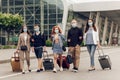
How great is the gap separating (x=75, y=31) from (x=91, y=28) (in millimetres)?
615

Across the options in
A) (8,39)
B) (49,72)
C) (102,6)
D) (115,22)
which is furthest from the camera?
(115,22)

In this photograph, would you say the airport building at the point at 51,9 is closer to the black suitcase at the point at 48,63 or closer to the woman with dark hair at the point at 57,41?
the black suitcase at the point at 48,63

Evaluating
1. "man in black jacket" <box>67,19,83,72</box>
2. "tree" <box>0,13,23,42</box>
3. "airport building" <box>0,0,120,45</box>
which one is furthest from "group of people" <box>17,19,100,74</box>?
"airport building" <box>0,0,120,45</box>

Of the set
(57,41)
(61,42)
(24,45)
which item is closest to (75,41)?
(61,42)

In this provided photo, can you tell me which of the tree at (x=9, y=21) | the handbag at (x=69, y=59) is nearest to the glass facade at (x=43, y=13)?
the tree at (x=9, y=21)

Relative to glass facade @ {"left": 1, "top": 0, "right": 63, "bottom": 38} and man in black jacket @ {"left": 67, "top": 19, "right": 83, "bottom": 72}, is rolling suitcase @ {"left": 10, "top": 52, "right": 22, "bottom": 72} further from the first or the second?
glass facade @ {"left": 1, "top": 0, "right": 63, "bottom": 38}

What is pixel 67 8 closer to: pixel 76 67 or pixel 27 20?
pixel 27 20

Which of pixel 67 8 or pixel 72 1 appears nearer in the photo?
pixel 67 8

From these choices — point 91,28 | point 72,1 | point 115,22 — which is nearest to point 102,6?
point 72,1

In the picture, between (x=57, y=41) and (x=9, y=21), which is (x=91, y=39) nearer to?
(x=57, y=41)

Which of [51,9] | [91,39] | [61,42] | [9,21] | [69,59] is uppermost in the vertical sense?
[51,9]

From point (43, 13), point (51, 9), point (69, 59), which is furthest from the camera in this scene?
point (43, 13)

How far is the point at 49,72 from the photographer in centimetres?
1555

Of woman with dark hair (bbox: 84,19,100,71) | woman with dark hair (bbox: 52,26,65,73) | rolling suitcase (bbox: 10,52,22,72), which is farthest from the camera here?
rolling suitcase (bbox: 10,52,22,72)
